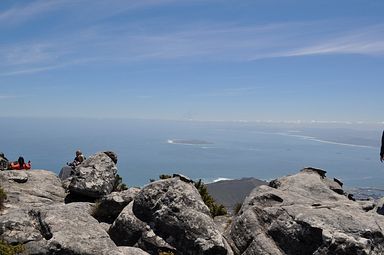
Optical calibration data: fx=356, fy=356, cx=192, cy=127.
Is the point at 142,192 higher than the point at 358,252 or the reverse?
higher

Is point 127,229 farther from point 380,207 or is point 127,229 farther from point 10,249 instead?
point 380,207

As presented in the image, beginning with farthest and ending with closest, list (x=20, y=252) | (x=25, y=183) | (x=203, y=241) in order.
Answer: (x=25, y=183) → (x=203, y=241) → (x=20, y=252)

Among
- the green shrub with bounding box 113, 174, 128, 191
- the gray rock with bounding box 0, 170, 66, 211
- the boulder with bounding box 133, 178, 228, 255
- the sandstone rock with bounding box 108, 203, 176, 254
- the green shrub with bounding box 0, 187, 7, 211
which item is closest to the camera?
the boulder with bounding box 133, 178, 228, 255

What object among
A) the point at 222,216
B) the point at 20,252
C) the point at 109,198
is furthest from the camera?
the point at 222,216

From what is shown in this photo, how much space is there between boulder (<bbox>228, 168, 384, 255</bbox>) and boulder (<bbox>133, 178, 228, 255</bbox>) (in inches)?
64.2

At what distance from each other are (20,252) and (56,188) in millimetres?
12300

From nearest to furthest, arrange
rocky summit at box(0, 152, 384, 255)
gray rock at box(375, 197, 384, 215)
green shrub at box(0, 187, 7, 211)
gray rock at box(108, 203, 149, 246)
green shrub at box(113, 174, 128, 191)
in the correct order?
rocky summit at box(0, 152, 384, 255) < gray rock at box(108, 203, 149, 246) < gray rock at box(375, 197, 384, 215) < green shrub at box(0, 187, 7, 211) < green shrub at box(113, 174, 128, 191)

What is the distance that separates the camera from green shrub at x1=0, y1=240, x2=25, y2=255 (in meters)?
13.4

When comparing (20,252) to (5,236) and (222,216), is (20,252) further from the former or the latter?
(222,216)

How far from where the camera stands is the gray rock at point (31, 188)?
72.3 feet

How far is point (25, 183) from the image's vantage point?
990 inches

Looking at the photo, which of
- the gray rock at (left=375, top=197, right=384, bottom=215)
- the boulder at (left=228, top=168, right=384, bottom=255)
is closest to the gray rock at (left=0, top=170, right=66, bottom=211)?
the boulder at (left=228, top=168, right=384, bottom=255)

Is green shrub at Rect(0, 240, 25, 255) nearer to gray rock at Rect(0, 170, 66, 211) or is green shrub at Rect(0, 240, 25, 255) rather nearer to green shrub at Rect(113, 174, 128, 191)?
gray rock at Rect(0, 170, 66, 211)

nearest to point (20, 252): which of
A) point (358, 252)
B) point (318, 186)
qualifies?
point (358, 252)
